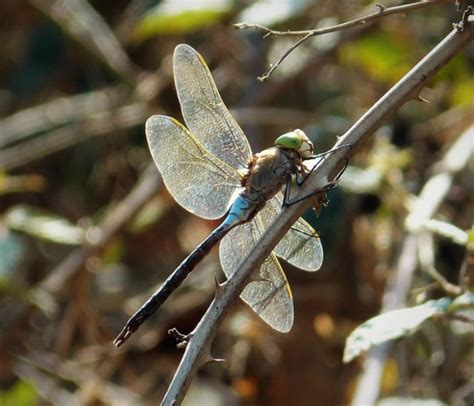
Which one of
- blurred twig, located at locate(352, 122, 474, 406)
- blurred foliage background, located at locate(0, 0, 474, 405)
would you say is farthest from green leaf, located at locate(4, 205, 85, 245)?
blurred twig, located at locate(352, 122, 474, 406)

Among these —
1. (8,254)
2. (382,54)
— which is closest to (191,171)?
(8,254)

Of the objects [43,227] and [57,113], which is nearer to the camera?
[43,227]

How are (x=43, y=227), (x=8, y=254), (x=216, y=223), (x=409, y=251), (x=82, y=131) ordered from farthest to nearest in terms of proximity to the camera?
(x=82, y=131) < (x=216, y=223) < (x=43, y=227) < (x=8, y=254) < (x=409, y=251)

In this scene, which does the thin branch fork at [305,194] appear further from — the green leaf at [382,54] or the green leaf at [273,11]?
the green leaf at [382,54]

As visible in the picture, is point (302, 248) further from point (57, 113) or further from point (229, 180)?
point (57, 113)

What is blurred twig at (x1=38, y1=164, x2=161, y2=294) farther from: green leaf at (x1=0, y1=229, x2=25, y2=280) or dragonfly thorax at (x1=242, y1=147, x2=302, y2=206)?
dragonfly thorax at (x1=242, y1=147, x2=302, y2=206)

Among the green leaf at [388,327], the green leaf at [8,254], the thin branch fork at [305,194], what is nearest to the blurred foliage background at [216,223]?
the green leaf at [8,254]
